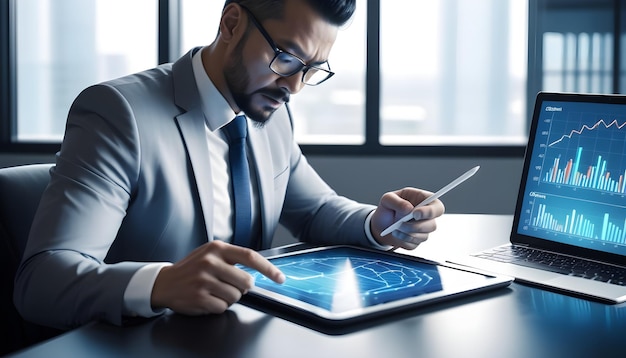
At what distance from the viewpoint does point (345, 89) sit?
12.1 feet

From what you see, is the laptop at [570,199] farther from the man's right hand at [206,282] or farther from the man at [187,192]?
the man's right hand at [206,282]

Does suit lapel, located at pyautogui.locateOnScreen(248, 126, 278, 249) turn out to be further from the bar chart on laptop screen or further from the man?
the bar chart on laptop screen

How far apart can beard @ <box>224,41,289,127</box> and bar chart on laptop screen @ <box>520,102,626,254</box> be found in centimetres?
51

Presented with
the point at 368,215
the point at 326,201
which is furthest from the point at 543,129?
the point at 326,201

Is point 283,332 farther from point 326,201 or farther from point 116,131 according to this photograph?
point 326,201

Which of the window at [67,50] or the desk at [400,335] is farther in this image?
the window at [67,50]

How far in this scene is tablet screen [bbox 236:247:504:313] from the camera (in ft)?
3.15

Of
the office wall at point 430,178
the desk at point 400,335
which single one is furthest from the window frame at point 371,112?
the desk at point 400,335

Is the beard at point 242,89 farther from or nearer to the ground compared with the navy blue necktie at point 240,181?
farther from the ground

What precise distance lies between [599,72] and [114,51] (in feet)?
7.99

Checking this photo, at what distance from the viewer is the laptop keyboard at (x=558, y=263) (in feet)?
3.71

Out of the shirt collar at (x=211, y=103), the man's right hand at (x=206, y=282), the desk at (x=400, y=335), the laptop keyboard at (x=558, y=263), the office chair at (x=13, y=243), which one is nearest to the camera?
the desk at (x=400, y=335)

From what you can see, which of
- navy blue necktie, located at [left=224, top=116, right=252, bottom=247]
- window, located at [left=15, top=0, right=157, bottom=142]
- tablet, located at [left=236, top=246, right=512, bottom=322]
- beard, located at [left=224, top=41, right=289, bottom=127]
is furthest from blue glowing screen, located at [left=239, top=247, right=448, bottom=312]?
window, located at [left=15, top=0, right=157, bottom=142]

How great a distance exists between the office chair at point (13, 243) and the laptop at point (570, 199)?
78 centimetres
